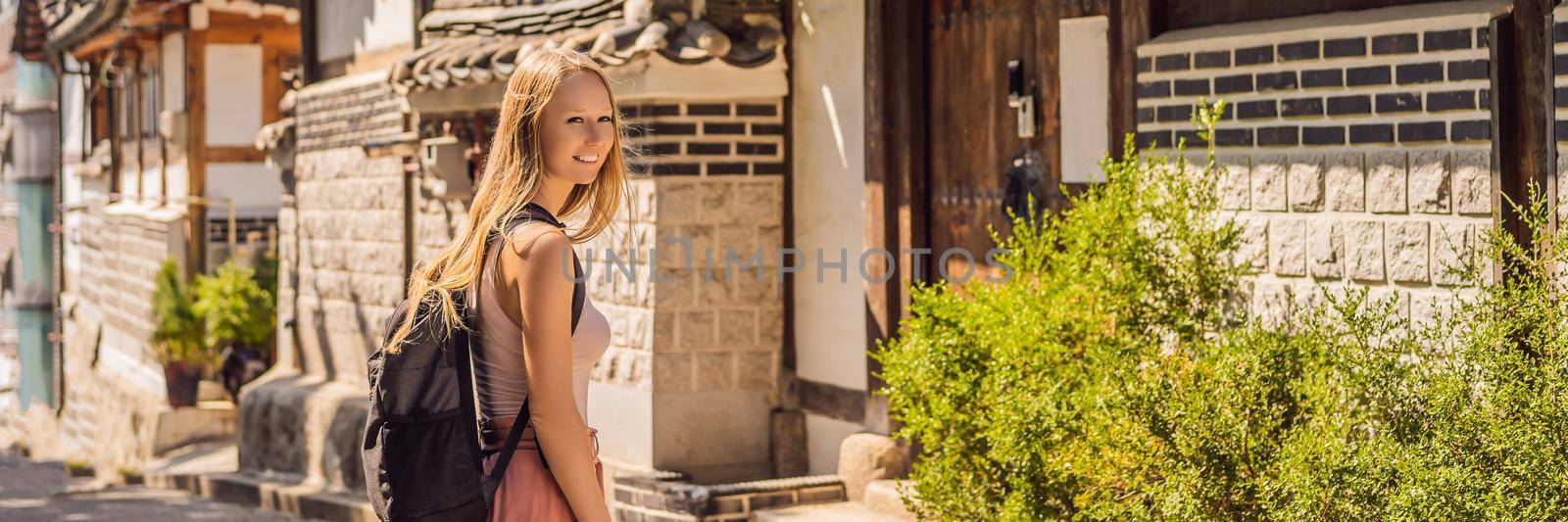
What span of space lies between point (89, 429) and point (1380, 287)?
752 inches

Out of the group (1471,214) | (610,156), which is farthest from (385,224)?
(610,156)

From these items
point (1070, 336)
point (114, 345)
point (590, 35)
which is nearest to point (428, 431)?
point (1070, 336)

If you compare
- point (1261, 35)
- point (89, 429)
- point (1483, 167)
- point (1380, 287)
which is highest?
point (1261, 35)

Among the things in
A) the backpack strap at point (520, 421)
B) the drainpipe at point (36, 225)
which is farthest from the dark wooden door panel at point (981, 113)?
the drainpipe at point (36, 225)

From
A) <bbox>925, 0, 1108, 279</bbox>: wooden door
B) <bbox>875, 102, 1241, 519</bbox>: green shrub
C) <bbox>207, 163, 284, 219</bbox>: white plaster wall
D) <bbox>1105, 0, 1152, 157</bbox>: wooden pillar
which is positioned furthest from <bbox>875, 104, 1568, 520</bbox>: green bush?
<bbox>207, 163, 284, 219</bbox>: white plaster wall

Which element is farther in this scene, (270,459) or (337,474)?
(270,459)

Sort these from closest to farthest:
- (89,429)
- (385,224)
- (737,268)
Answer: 1. (737,268)
2. (385,224)
3. (89,429)

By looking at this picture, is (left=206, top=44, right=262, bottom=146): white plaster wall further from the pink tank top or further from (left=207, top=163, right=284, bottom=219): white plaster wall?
the pink tank top

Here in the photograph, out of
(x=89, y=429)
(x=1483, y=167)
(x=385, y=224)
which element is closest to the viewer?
(x=1483, y=167)

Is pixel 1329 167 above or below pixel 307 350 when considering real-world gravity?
above

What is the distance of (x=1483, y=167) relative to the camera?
207 inches

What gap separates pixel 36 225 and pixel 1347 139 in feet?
79.0

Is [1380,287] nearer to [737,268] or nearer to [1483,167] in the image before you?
[1483,167]

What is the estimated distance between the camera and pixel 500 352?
3.16 meters
